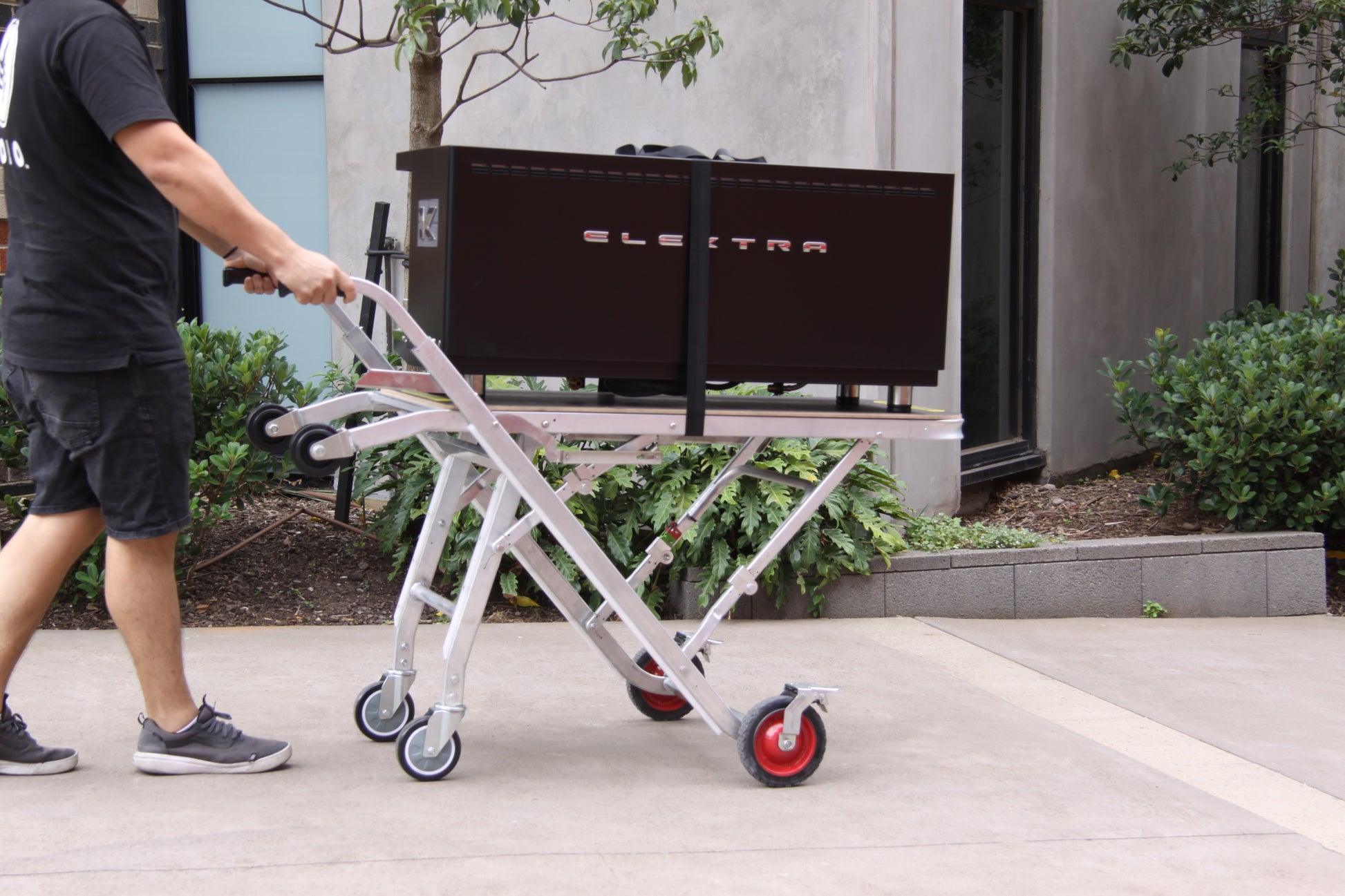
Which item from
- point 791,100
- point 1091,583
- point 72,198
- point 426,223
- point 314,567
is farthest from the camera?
point 791,100

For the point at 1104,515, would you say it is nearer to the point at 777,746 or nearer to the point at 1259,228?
the point at 777,746

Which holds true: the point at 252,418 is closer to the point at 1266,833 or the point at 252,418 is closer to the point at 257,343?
the point at 257,343

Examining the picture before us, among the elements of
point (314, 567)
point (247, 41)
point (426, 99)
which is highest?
point (247, 41)

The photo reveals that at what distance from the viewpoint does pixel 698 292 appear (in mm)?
3230

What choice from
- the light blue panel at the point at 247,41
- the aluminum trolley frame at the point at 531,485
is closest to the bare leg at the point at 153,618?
the aluminum trolley frame at the point at 531,485

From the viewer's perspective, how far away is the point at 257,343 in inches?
213

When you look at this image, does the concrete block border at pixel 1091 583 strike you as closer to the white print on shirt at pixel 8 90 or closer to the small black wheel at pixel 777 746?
the small black wheel at pixel 777 746

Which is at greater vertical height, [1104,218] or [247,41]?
[247,41]

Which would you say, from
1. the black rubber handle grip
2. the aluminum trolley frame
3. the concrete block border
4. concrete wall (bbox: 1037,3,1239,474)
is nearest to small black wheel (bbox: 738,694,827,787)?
the aluminum trolley frame

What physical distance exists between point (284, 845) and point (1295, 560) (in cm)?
508

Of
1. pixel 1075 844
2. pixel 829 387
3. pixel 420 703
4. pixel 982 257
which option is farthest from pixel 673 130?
pixel 1075 844

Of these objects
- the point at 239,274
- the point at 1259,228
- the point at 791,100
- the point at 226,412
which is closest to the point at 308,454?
the point at 239,274

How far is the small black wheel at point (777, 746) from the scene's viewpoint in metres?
3.44

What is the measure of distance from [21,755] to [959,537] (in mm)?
4051
